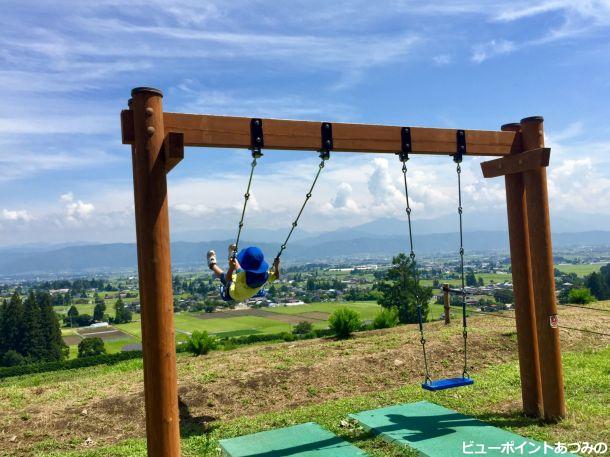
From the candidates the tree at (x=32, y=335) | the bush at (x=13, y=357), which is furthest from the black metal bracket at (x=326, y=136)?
the tree at (x=32, y=335)

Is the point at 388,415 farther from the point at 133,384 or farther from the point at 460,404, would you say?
the point at 133,384

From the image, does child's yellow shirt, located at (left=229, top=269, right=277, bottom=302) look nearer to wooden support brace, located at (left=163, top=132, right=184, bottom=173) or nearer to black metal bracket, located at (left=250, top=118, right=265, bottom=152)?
black metal bracket, located at (left=250, top=118, right=265, bottom=152)

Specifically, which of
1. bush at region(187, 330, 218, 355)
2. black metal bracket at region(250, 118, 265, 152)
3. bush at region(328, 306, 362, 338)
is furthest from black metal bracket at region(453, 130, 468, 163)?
bush at region(187, 330, 218, 355)

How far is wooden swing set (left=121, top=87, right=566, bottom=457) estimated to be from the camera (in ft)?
11.7

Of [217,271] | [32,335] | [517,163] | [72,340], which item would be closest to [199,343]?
[217,271]

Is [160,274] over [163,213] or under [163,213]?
under

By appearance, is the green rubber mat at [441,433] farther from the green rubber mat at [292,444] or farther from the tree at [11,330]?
the tree at [11,330]

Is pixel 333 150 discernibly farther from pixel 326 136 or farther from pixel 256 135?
pixel 256 135

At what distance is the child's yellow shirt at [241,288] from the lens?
5051 mm

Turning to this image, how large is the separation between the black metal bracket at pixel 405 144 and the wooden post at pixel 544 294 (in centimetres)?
146

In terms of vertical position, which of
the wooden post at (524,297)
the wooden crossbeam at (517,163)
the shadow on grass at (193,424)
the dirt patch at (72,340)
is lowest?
the dirt patch at (72,340)

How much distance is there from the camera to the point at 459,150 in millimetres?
5078

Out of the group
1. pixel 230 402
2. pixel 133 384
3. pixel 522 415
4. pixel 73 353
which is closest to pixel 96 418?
pixel 133 384

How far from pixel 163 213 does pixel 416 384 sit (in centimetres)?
502
